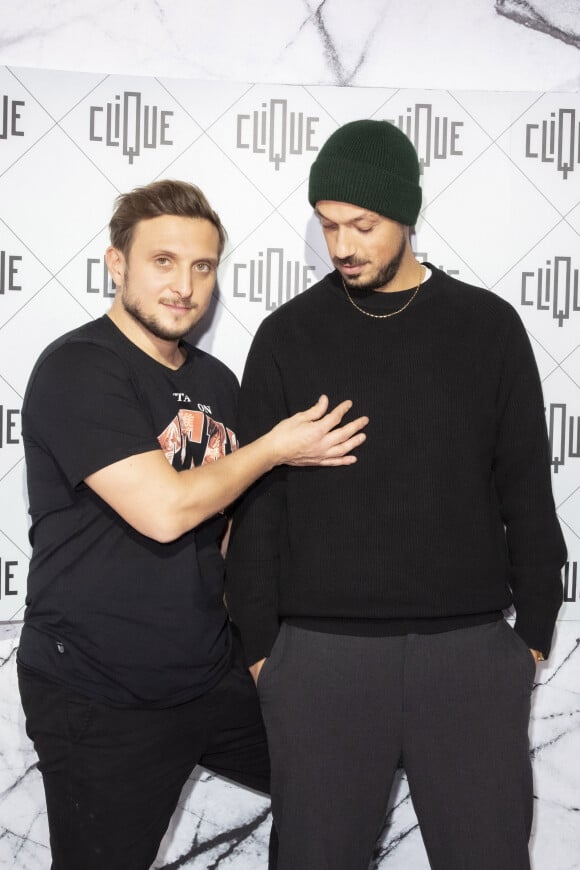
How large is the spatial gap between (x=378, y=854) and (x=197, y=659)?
83 cm

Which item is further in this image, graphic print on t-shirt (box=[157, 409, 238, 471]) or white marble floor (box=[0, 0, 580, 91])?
white marble floor (box=[0, 0, 580, 91])

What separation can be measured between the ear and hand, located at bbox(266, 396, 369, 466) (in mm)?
437

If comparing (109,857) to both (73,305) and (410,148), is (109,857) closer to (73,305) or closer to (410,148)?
(73,305)

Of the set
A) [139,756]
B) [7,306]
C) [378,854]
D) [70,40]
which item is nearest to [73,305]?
[7,306]

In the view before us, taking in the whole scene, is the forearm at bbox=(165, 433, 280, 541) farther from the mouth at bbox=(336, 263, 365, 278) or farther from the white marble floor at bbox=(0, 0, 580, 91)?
the white marble floor at bbox=(0, 0, 580, 91)

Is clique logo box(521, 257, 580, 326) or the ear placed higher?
clique logo box(521, 257, 580, 326)

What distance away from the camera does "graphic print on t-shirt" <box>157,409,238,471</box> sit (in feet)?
4.89

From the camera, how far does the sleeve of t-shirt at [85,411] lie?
4.44ft

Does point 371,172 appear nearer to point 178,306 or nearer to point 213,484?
point 178,306

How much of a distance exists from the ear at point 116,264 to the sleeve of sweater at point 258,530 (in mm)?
284

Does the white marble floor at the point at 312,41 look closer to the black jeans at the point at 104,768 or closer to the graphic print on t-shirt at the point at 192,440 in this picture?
the graphic print on t-shirt at the point at 192,440

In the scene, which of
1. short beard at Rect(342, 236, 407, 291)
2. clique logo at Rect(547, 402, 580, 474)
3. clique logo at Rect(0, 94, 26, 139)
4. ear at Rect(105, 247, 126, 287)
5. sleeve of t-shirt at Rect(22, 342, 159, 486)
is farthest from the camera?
clique logo at Rect(547, 402, 580, 474)

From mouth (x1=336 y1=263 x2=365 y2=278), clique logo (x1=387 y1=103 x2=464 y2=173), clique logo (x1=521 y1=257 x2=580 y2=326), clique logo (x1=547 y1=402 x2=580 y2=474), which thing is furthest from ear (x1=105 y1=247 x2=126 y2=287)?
clique logo (x1=547 y1=402 x2=580 y2=474)

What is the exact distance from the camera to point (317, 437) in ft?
4.59
